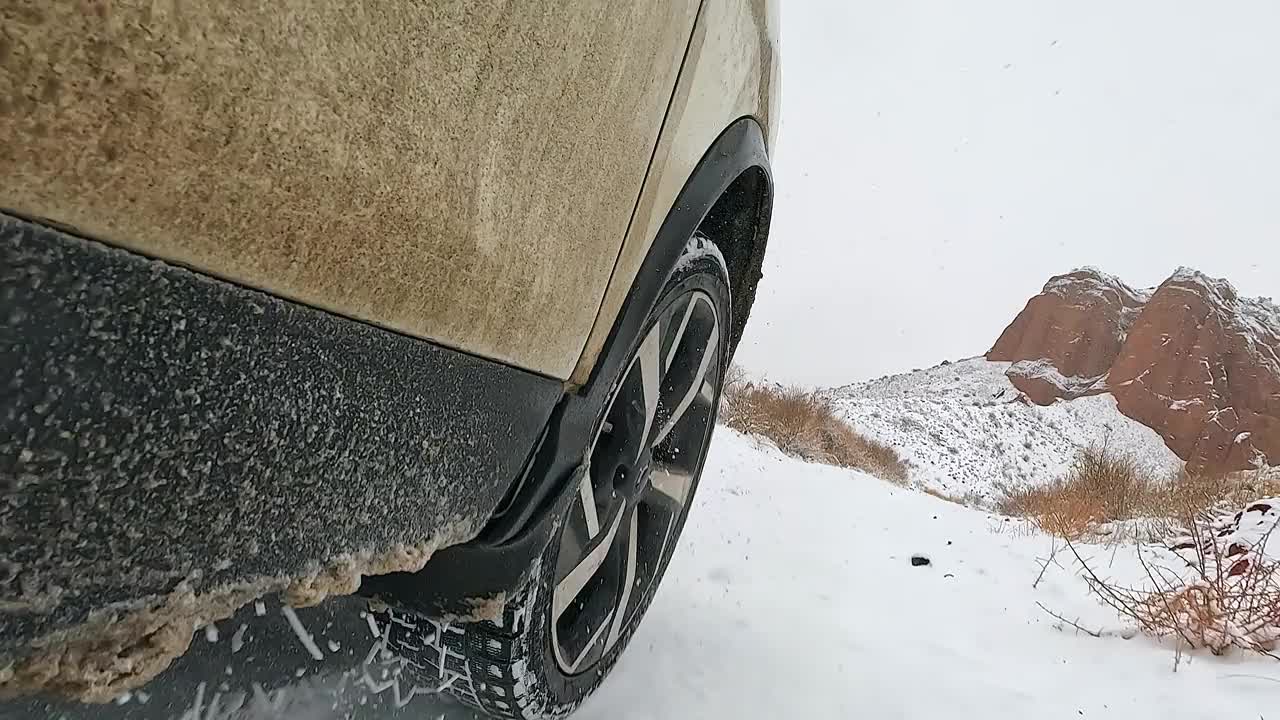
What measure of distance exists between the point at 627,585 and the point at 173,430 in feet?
3.91

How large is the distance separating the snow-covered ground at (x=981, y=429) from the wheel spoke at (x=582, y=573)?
21.5 metres

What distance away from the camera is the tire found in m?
1.16

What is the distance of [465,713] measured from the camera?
1.52 metres

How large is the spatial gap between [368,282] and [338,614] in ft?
3.61

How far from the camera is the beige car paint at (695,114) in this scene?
106 centimetres

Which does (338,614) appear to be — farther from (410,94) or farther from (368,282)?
(410,94)

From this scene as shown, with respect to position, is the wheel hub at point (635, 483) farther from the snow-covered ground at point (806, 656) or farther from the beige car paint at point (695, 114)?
the snow-covered ground at point (806, 656)

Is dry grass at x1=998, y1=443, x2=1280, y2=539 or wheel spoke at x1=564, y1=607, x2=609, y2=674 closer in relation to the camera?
wheel spoke at x1=564, y1=607, x2=609, y2=674

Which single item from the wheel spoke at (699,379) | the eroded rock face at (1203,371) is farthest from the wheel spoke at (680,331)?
the eroded rock face at (1203,371)

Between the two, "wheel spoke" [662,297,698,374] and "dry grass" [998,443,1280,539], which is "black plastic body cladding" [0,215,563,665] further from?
"dry grass" [998,443,1280,539]

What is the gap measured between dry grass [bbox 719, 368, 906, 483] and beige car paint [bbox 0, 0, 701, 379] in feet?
27.6

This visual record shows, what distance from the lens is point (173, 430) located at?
0.47 meters

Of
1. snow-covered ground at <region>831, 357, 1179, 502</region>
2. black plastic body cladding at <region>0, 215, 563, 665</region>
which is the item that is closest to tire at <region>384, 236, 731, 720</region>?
black plastic body cladding at <region>0, 215, 563, 665</region>

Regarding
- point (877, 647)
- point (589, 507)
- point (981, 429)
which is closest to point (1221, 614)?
point (877, 647)
